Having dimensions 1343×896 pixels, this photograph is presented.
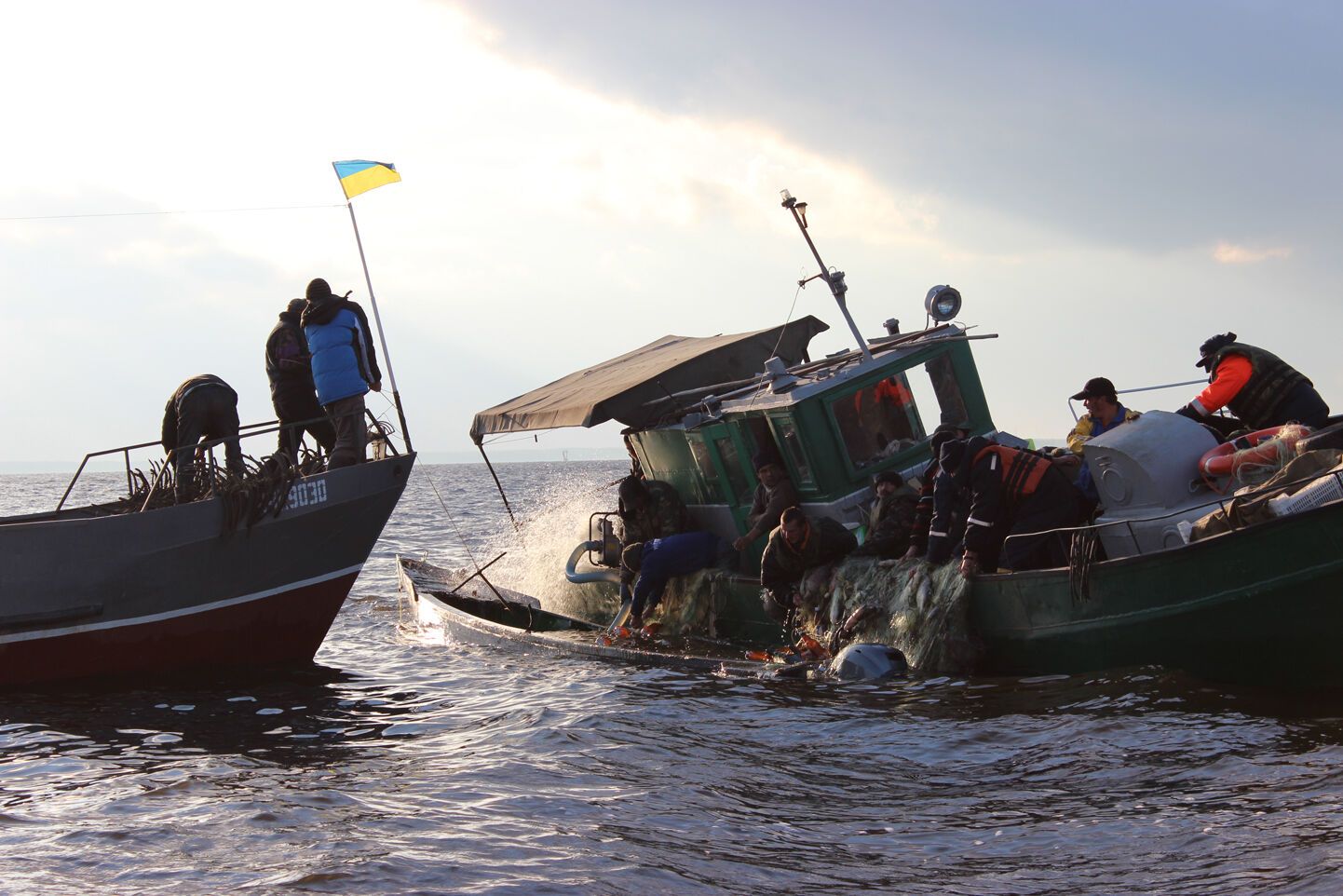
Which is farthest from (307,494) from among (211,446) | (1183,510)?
(1183,510)

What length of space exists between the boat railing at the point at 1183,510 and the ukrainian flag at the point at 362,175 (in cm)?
912

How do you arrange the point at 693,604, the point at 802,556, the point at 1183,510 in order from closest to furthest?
the point at 1183,510 < the point at 802,556 < the point at 693,604

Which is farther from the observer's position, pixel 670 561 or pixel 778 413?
pixel 670 561

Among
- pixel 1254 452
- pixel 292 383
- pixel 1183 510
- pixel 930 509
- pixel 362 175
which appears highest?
pixel 362 175

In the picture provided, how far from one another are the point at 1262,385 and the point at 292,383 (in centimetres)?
990

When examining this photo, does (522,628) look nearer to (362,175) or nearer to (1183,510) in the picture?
(362,175)

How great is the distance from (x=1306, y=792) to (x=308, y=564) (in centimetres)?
1024

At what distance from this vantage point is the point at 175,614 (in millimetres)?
12945

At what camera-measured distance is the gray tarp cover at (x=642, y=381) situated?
1413 centimetres

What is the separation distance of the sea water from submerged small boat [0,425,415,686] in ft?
2.75

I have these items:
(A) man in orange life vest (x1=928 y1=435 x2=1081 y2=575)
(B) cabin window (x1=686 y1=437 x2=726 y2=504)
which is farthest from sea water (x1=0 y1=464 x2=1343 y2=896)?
(B) cabin window (x1=686 y1=437 x2=726 y2=504)

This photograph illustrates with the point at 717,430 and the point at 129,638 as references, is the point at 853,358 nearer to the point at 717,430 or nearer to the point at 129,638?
the point at 717,430

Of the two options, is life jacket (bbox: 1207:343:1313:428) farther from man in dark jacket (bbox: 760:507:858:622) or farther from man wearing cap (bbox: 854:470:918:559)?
man in dark jacket (bbox: 760:507:858:622)

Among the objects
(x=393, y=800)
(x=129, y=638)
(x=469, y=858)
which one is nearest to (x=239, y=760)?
(x=393, y=800)
